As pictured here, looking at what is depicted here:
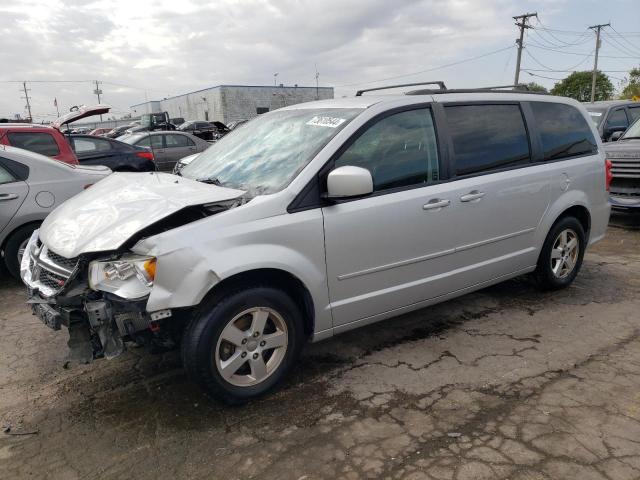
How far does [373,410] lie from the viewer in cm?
299

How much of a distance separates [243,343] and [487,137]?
2542 millimetres

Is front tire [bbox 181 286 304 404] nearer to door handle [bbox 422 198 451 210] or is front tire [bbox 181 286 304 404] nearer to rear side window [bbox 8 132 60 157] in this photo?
door handle [bbox 422 198 451 210]

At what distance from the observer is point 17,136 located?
693 centimetres

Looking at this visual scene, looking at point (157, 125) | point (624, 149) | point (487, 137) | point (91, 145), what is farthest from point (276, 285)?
→ point (157, 125)

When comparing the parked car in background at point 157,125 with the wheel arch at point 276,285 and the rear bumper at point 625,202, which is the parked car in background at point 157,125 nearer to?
the rear bumper at point 625,202

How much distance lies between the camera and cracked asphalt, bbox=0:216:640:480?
254cm

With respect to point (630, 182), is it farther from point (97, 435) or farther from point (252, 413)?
point (97, 435)

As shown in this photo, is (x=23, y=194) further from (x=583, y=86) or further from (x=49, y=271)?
(x=583, y=86)

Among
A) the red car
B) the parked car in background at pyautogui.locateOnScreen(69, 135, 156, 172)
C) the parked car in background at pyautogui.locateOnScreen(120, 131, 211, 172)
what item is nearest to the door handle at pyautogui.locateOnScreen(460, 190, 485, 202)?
the red car

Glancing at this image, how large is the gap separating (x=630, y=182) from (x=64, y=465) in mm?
8134

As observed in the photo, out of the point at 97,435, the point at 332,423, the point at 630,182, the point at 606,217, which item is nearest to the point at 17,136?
the point at 97,435

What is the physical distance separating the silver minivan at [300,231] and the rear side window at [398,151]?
0.04 feet

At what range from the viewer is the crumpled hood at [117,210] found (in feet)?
9.27

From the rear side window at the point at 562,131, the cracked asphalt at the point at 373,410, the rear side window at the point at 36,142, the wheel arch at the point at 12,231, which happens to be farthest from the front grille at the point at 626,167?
the rear side window at the point at 36,142
